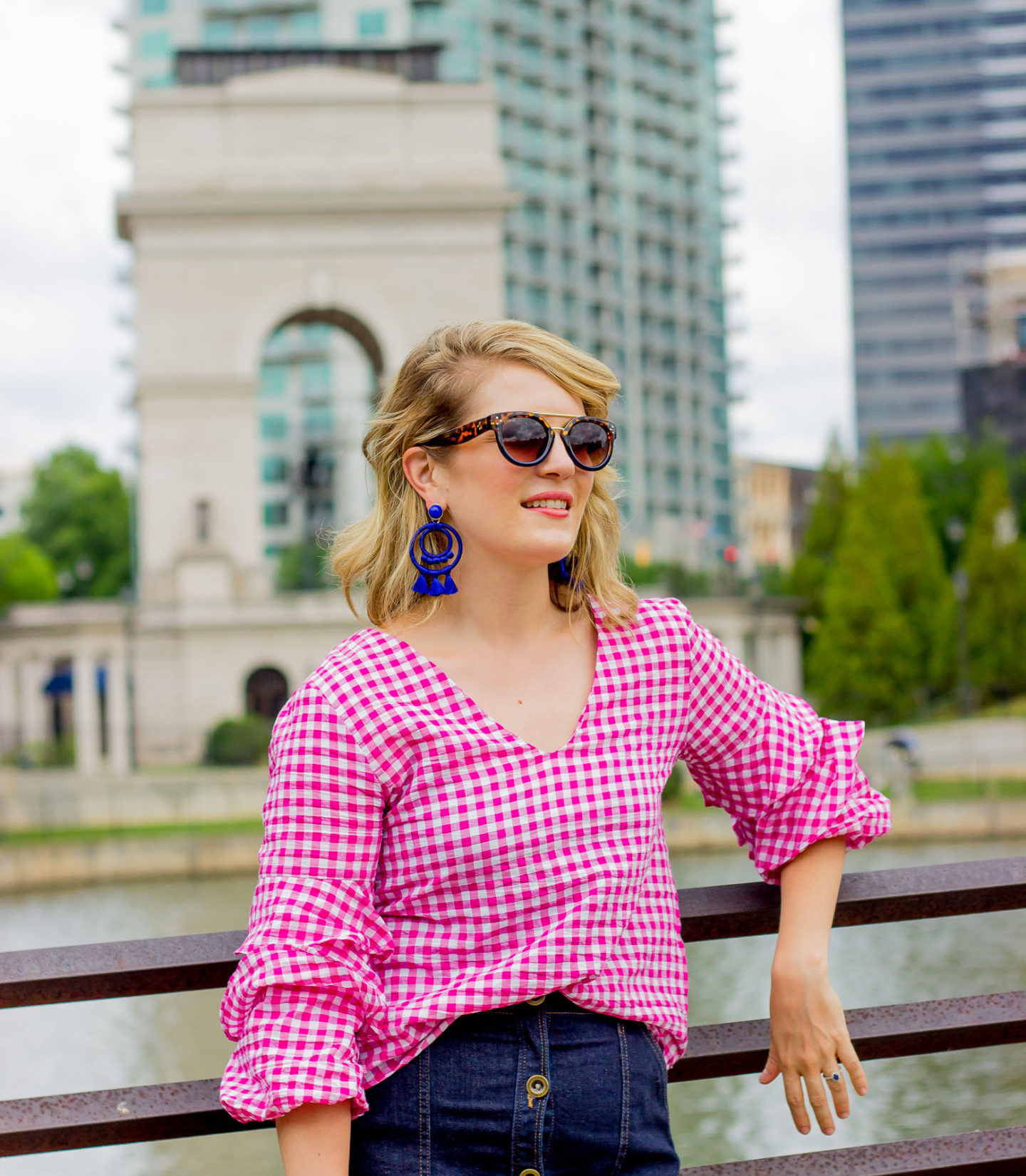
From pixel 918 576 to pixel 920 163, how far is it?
247 feet

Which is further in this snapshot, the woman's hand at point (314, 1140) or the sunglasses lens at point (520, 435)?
the sunglasses lens at point (520, 435)

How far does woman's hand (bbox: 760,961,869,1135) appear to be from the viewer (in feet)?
6.54

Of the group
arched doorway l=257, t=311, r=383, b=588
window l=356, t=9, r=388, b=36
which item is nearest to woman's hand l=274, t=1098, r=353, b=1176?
arched doorway l=257, t=311, r=383, b=588

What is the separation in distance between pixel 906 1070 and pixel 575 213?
5596 centimetres

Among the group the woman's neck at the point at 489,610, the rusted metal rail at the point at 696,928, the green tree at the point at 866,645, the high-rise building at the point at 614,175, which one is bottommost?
the green tree at the point at 866,645

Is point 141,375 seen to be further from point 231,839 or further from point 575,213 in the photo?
point 575,213

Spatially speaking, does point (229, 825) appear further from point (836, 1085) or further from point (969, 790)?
point (836, 1085)

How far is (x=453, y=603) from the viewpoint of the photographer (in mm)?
2051

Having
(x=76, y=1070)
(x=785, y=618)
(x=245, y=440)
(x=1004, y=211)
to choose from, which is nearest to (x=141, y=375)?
(x=245, y=440)

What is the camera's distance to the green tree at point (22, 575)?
50.0 meters

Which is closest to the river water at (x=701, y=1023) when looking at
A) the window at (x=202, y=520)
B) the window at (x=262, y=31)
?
the window at (x=202, y=520)

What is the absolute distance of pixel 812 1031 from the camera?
2004mm

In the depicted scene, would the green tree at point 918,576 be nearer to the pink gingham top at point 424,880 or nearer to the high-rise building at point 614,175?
the high-rise building at point 614,175

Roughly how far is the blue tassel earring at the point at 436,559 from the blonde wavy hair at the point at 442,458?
0.08 feet
